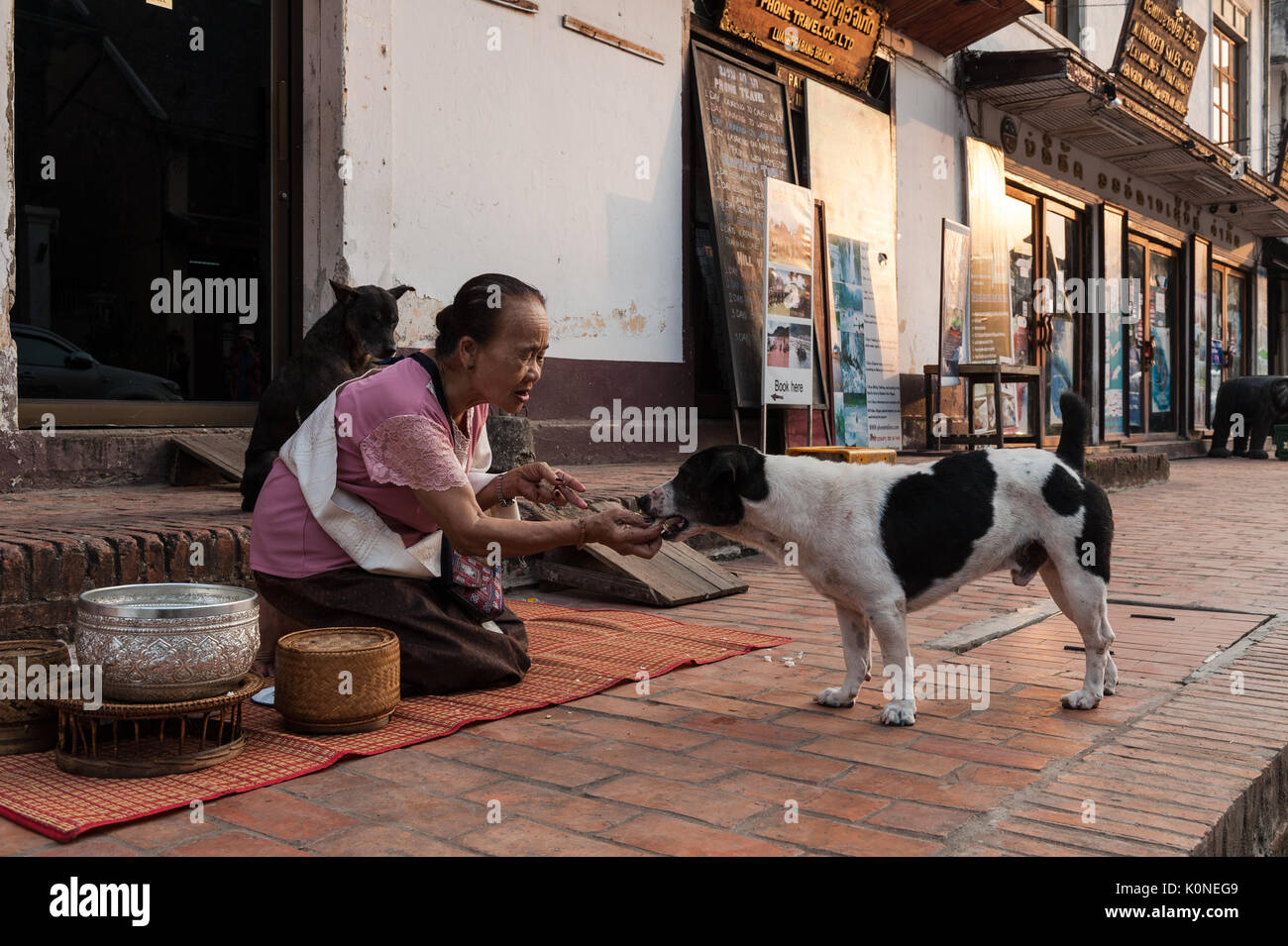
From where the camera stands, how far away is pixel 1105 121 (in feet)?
48.2

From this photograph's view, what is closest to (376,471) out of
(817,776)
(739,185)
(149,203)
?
(817,776)

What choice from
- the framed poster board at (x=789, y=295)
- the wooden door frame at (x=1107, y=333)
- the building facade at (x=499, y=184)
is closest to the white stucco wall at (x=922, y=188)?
the building facade at (x=499, y=184)

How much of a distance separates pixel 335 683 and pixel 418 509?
0.68m

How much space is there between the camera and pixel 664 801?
96.1 inches

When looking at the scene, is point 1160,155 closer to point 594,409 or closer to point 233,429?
point 594,409

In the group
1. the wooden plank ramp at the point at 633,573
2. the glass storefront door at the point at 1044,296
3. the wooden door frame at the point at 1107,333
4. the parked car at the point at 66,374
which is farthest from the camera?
the wooden door frame at the point at 1107,333

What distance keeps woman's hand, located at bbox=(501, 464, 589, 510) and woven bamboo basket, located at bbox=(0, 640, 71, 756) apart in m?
1.41

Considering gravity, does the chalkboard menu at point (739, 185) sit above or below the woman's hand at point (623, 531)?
above

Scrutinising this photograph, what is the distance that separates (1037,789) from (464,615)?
1.88 metres

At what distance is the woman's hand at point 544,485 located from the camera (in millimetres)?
3457

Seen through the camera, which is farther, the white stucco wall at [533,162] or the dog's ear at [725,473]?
the white stucco wall at [533,162]

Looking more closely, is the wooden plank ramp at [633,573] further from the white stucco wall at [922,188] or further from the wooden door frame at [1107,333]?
the wooden door frame at [1107,333]

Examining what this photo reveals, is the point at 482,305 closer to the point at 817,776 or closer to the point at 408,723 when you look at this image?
the point at 408,723

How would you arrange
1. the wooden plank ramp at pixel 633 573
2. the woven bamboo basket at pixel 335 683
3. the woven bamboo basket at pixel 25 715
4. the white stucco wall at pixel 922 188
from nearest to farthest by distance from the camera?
the woven bamboo basket at pixel 25 715, the woven bamboo basket at pixel 335 683, the wooden plank ramp at pixel 633 573, the white stucco wall at pixel 922 188
